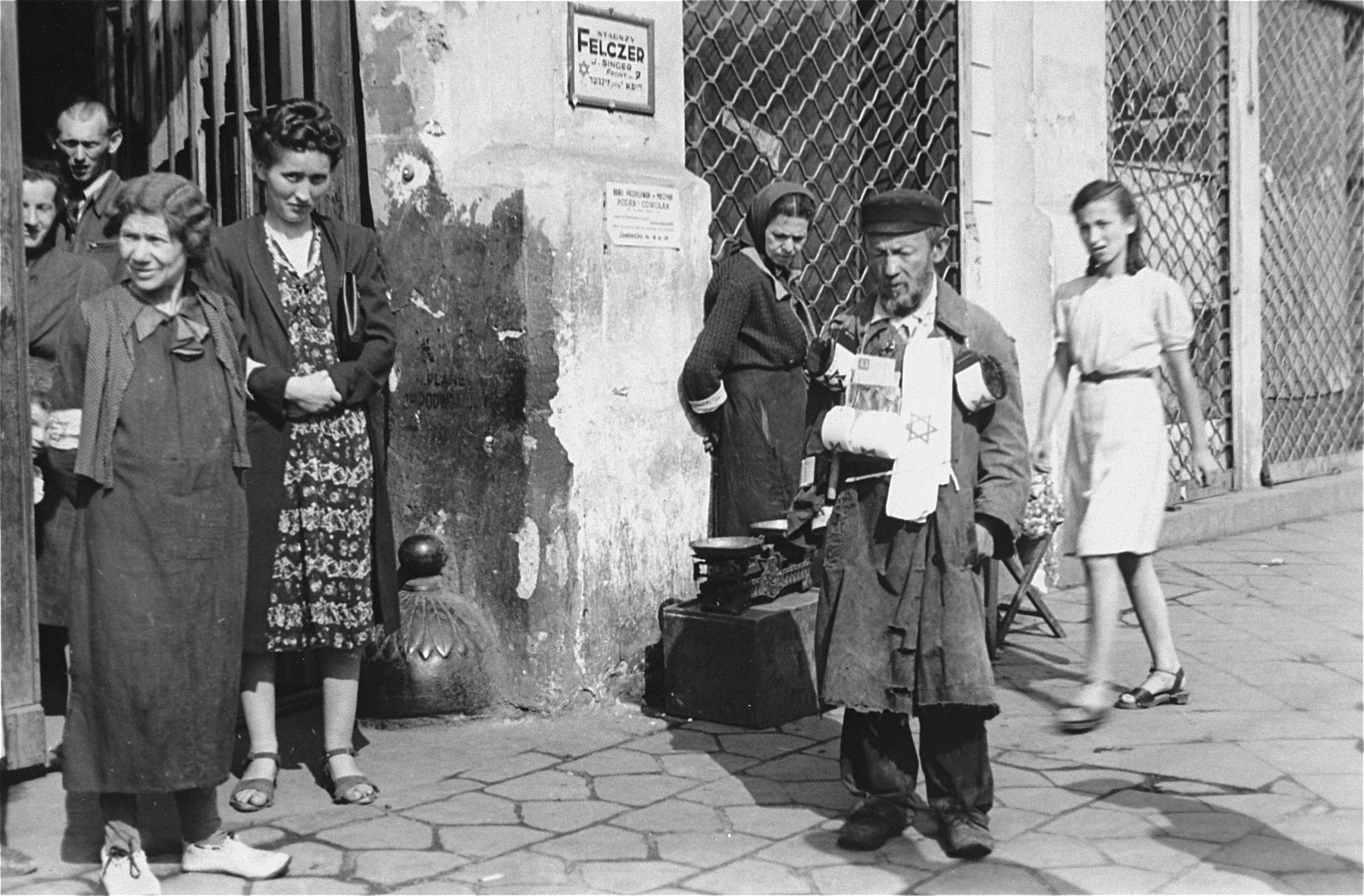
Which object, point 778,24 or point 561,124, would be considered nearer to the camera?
point 561,124

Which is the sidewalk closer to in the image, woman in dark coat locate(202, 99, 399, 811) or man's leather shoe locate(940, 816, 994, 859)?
man's leather shoe locate(940, 816, 994, 859)

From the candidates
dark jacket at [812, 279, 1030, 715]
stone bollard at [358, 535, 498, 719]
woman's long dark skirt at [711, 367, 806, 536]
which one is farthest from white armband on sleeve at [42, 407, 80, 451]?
woman's long dark skirt at [711, 367, 806, 536]

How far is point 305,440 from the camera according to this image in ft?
16.4

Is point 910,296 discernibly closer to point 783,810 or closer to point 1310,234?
point 783,810

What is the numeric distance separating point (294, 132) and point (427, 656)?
6.44 ft

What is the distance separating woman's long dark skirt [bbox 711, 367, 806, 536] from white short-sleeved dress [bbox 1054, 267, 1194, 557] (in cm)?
124

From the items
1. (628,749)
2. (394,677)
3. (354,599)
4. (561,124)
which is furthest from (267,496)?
(561,124)

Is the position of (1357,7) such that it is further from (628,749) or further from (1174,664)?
(628,749)

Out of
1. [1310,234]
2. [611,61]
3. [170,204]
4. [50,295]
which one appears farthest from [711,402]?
[1310,234]

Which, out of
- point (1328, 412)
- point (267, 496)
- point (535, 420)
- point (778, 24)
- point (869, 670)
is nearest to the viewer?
point (869, 670)

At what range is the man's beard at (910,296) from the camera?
455cm

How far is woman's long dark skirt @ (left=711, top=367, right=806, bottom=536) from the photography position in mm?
6453

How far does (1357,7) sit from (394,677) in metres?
9.63

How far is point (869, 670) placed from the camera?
4.52m
